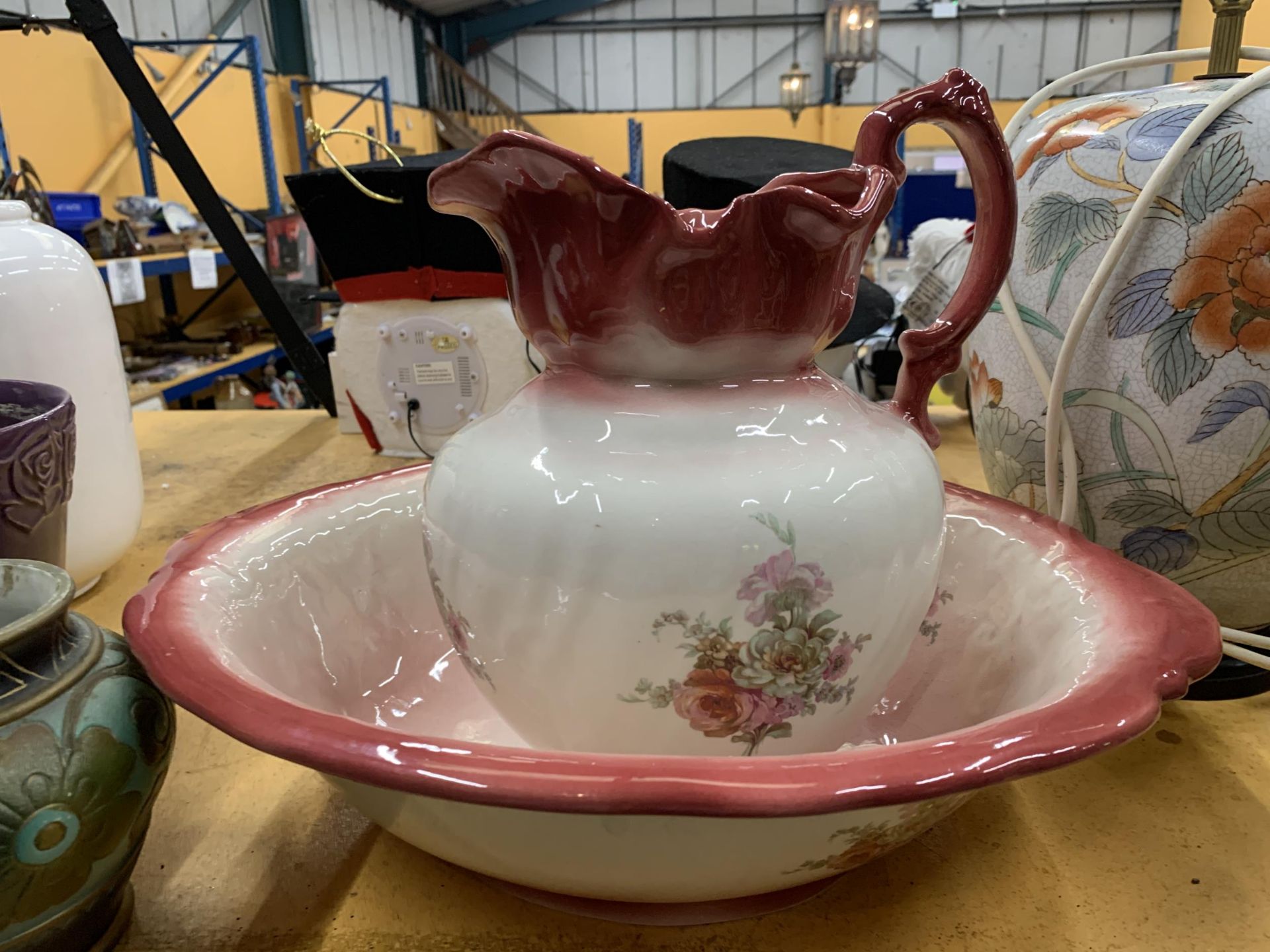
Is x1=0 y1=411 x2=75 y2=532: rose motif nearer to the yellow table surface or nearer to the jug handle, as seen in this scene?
the yellow table surface

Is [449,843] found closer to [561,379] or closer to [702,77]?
[561,379]

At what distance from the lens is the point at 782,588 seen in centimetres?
34

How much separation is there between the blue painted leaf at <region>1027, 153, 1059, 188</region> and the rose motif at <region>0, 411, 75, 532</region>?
0.55m

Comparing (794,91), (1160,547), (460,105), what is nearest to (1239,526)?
(1160,547)

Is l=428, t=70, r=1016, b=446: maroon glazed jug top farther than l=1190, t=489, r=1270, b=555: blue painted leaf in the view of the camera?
No

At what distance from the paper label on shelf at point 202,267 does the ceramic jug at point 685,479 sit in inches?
81.8

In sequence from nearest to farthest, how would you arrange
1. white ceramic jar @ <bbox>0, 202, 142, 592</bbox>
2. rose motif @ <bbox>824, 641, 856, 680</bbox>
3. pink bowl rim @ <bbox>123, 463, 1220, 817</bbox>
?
pink bowl rim @ <bbox>123, 463, 1220, 817</bbox>, rose motif @ <bbox>824, 641, 856, 680</bbox>, white ceramic jar @ <bbox>0, 202, 142, 592</bbox>

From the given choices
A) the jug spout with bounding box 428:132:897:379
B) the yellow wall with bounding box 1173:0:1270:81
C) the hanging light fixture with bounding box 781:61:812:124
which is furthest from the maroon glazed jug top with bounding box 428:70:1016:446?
the hanging light fixture with bounding box 781:61:812:124

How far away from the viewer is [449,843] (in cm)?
31

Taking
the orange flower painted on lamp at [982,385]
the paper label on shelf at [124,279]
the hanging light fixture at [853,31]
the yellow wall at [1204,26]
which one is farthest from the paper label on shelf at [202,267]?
the hanging light fixture at [853,31]

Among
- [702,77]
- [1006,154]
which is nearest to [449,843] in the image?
[1006,154]

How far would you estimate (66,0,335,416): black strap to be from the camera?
893 millimetres

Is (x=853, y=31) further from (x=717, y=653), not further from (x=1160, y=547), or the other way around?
(x=717, y=653)

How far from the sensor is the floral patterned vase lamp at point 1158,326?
436 millimetres
